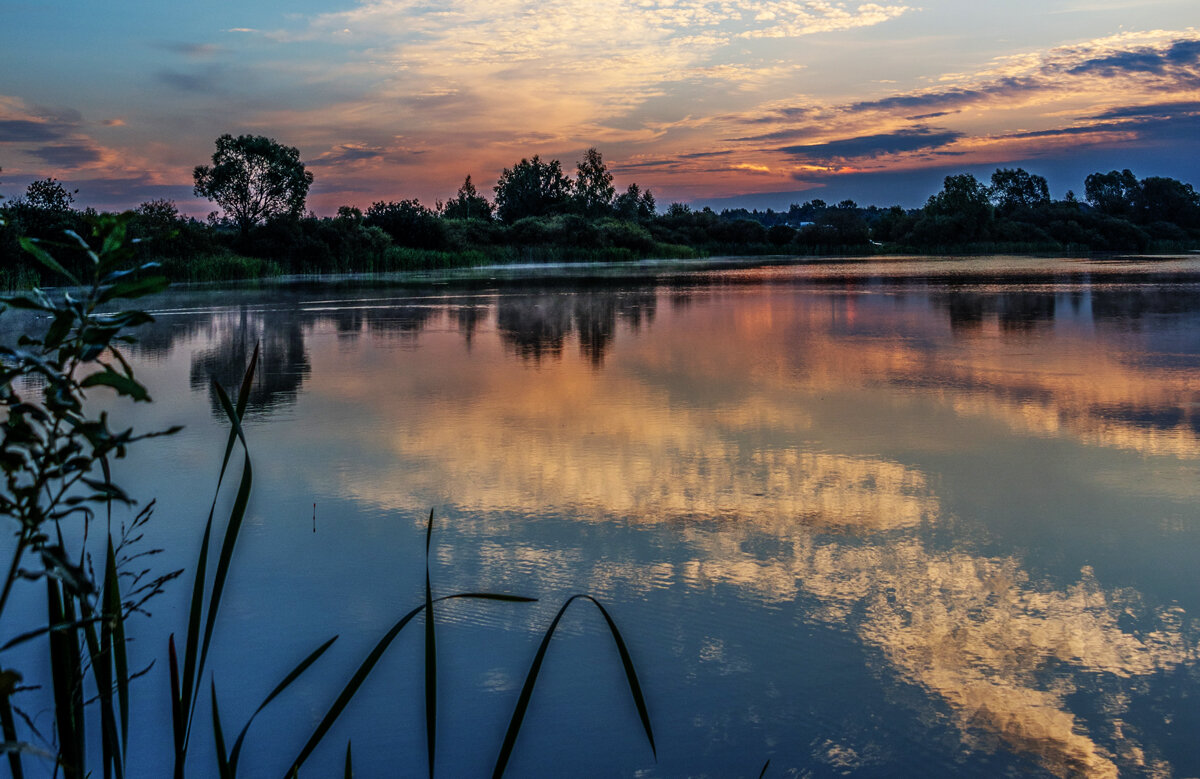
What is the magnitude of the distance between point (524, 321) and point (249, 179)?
3407 centimetres

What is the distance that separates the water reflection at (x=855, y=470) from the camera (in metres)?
2.34

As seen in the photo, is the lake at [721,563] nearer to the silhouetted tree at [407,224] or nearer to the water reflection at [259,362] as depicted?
the water reflection at [259,362]

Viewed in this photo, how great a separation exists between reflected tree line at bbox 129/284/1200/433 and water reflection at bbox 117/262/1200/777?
9cm

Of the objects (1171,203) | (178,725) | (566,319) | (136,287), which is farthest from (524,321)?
(1171,203)

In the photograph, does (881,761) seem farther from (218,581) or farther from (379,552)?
(379,552)

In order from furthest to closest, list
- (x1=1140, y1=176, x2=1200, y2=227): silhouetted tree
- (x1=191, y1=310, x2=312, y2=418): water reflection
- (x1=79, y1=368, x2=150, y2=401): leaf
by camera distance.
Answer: (x1=1140, y1=176, x2=1200, y2=227): silhouetted tree < (x1=191, y1=310, x2=312, y2=418): water reflection < (x1=79, y1=368, x2=150, y2=401): leaf

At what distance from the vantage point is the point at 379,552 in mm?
3209

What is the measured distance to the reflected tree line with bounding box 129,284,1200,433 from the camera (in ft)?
25.6

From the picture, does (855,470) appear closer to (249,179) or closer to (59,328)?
(59,328)

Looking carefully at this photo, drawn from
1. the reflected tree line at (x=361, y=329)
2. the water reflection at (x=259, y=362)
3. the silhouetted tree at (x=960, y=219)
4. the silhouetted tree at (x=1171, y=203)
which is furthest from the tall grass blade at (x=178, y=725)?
the silhouetted tree at (x=1171, y=203)

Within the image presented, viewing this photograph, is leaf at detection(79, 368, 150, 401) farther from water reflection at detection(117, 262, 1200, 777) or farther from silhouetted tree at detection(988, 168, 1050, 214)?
silhouetted tree at detection(988, 168, 1050, 214)

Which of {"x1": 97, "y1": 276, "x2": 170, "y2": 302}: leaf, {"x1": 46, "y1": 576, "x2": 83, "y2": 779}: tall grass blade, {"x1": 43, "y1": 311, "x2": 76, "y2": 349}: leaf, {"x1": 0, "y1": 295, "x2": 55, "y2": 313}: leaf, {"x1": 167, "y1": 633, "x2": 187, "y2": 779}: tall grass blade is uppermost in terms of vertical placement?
{"x1": 97, "y1": 276, "x2": 170, "y2": 302}: leaf

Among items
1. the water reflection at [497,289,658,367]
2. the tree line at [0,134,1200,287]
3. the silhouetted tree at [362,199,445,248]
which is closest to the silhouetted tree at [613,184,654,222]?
the tree line at [0,134,1200,287]

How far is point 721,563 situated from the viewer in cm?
302
